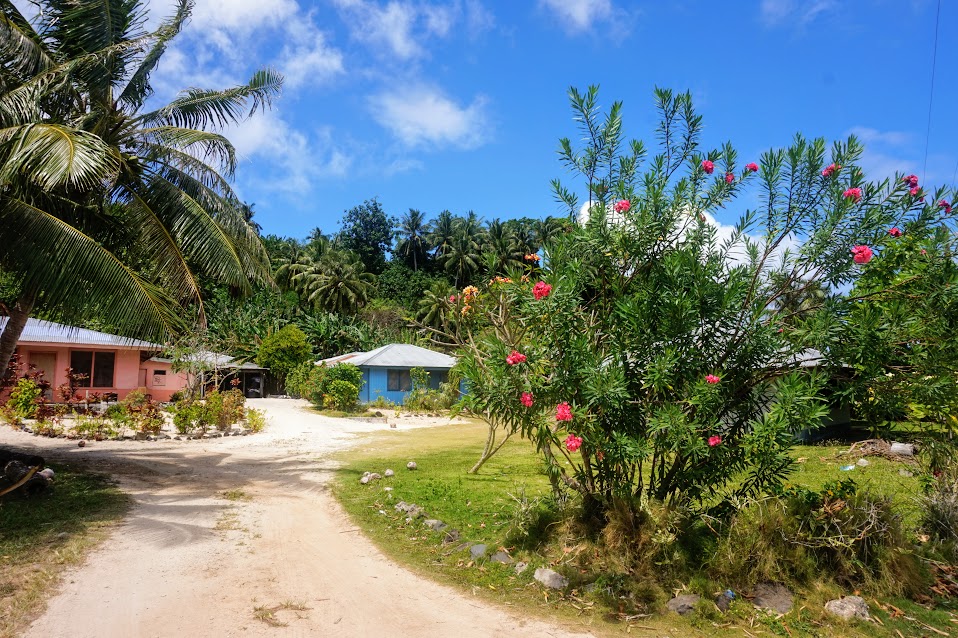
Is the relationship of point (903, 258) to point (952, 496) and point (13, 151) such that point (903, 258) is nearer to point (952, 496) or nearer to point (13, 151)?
point (952, 496)

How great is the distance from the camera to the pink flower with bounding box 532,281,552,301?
17.3ft

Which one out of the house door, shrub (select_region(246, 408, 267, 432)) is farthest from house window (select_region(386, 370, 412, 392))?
the house door

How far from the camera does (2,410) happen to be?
16594mm

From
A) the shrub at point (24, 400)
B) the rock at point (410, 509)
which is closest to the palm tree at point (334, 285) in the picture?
the shrub at point (24, 400)

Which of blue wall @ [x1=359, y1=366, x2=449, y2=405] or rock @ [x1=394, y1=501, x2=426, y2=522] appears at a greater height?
blue wall @ [x1=359, y1=366, x2=449, y2=405]

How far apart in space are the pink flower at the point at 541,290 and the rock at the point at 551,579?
251 centimetres

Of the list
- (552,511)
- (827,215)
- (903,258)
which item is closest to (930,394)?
(903,258)

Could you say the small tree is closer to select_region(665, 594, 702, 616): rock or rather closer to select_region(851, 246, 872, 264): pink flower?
select_region(665, 594, 702, 616): rock

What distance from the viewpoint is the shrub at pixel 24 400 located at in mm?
16375

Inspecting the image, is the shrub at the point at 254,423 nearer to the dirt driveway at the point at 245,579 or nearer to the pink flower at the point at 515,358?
the dirt driveway at the point at 245,579

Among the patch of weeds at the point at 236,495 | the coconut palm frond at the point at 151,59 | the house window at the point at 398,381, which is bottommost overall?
the patch of weeds at the point at 236,495

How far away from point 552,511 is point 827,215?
3810mm

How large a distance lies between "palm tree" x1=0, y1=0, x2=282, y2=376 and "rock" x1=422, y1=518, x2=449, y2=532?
458 centimetres

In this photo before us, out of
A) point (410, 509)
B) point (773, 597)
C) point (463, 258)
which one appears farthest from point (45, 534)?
point (463, 258)
